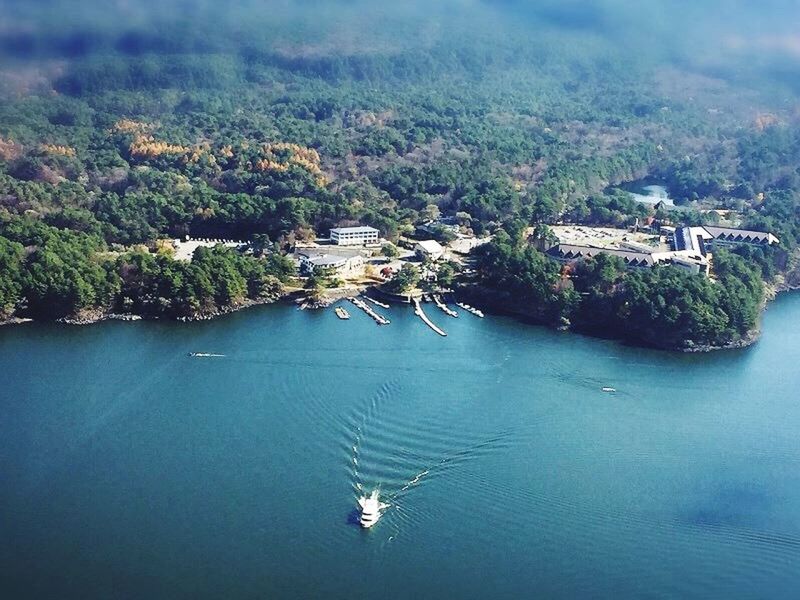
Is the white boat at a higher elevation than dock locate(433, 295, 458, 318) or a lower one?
higher

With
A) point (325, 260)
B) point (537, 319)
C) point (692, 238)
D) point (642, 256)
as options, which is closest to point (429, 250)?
point (325, 260)

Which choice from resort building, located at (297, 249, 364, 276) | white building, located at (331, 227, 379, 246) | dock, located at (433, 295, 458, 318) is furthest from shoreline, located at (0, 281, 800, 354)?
white building, located at (331, 227, 379, 246)

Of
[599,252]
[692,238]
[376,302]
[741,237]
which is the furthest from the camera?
[741,237]

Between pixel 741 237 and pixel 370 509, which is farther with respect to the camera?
pixel 741 237

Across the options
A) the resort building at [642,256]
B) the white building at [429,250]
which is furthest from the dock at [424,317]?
the resort building at [642,256]

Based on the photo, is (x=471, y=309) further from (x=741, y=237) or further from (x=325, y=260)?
(x=741, y=237)

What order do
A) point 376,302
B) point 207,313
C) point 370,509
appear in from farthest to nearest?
point 376,302 < point 207,313 < point 370,509

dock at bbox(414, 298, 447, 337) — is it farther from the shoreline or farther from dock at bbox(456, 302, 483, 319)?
the shoreline
